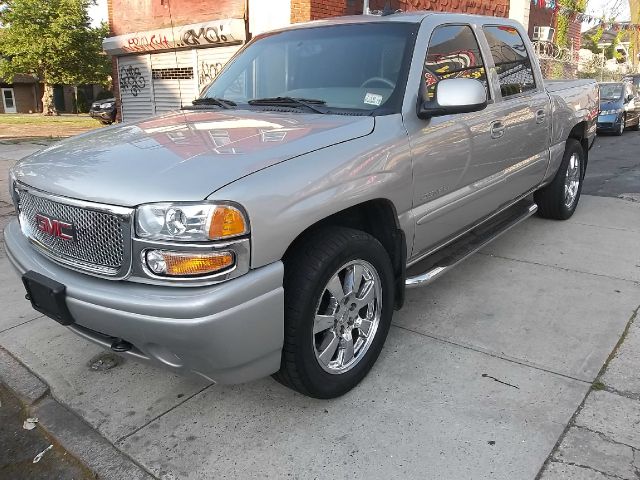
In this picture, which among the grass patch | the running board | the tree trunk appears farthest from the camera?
the tree trunk

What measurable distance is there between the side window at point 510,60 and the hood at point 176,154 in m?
1.79

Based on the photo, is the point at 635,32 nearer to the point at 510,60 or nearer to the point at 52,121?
the point at 52,121

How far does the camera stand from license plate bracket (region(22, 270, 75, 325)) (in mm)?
2334

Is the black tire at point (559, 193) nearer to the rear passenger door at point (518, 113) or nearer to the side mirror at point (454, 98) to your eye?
the rear passenger door at point (518, 113)

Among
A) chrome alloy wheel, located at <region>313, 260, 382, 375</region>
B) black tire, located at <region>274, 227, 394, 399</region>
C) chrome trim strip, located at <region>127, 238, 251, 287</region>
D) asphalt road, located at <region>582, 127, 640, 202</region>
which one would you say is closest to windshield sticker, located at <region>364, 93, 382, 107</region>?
black tire, located at <region>274, 227, 394, 399</region>

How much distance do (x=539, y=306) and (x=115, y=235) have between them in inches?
112

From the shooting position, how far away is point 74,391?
9.75ft

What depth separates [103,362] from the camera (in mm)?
3244

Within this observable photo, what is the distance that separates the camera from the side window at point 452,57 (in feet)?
11.0

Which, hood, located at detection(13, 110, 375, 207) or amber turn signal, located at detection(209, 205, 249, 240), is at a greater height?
hood, located at detection(13, 110, 375, 207)

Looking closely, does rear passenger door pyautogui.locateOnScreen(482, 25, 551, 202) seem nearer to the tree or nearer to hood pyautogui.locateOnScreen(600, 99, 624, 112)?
hood pyautogui.locateOnScreen(600, 99, 624, 112)

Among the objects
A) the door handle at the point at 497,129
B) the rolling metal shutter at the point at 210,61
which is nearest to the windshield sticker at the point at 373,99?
the door handle at the point at 497,129

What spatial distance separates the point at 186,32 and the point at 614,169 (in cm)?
997

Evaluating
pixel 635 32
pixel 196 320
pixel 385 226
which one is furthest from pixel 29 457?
pixel 635 32
